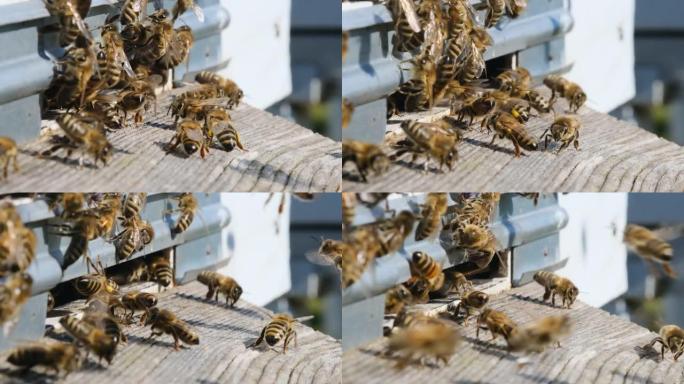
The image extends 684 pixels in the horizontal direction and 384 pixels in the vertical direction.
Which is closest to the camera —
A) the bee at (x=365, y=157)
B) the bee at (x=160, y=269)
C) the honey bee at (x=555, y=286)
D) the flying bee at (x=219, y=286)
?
the bee at (x=365, y=157)

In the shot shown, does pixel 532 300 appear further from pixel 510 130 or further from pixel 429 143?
pixel 429 143

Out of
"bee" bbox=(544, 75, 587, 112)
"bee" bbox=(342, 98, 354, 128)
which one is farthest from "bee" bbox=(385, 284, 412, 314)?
"bee" bbox=(544, 75, 587, 112)

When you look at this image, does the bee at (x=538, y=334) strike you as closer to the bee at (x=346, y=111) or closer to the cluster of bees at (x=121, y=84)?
the bee at (x=346, y=111)

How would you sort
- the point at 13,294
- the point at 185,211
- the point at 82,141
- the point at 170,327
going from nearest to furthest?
the point at 82,141 < the point at 13,294 < the point at 170,327 < the point at 185,211

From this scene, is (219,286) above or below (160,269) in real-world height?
below

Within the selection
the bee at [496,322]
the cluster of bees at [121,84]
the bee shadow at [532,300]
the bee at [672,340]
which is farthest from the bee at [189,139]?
the bee at [672,340]

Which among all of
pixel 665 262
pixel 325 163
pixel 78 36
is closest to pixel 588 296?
pixel 665 262

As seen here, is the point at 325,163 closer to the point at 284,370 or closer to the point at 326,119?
the point at 326,119

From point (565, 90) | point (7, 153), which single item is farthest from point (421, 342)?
point (7, 153)
